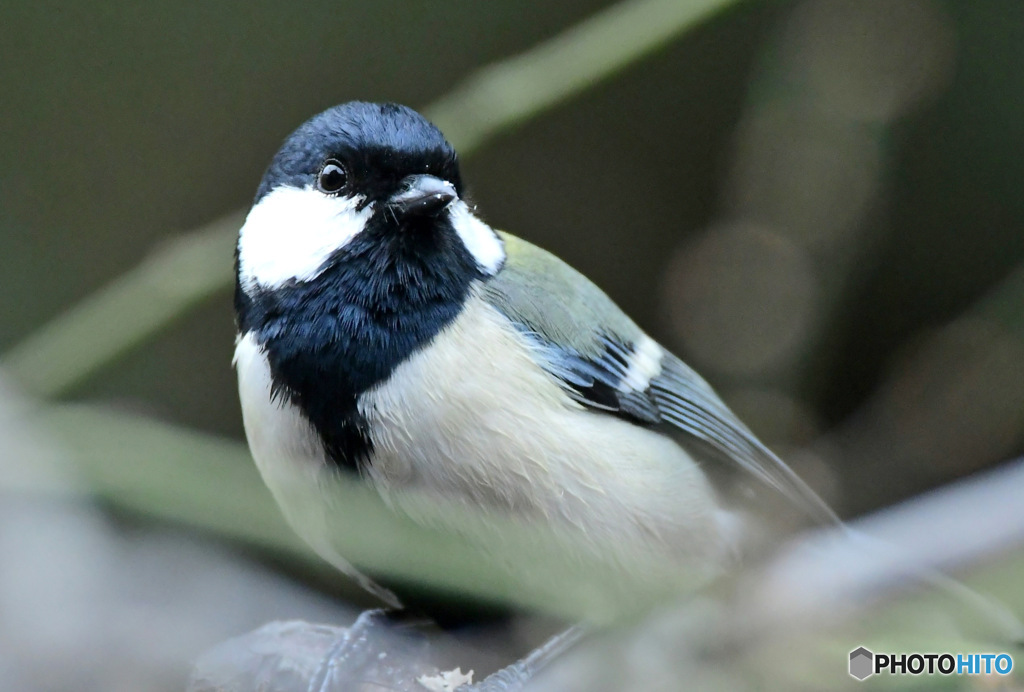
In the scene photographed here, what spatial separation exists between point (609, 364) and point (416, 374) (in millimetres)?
377

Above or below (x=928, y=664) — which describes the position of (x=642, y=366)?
above

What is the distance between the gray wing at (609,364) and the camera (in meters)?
1.38

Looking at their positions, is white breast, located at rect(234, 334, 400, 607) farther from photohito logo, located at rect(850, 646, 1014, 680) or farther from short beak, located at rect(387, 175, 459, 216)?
photohito logo, located at rect(850, 646, 1014, 680)

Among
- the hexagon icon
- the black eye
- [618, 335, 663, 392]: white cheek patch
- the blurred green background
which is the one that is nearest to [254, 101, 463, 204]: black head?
the black eye

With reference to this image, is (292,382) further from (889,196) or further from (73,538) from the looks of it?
(889,196)

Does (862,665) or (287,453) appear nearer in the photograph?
(862,665)

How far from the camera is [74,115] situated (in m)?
2.49

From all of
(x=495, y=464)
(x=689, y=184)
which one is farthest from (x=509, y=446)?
(x=689, y=184)

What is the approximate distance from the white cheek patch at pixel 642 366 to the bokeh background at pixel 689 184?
66 centimetres

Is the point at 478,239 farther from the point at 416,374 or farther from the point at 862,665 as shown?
the point at 862,665

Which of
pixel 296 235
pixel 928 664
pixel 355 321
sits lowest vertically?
pixel 928 664

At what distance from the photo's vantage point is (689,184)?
2.38 metres

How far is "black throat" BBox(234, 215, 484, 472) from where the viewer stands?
1194 mm

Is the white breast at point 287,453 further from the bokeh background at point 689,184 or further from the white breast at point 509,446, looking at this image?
the bokeh background at point 689,184
